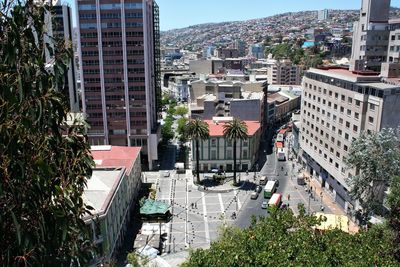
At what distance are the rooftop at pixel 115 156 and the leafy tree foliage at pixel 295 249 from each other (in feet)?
109

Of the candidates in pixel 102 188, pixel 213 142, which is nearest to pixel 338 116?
pixel 213 142

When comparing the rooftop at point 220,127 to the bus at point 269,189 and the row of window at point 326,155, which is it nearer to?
the row of window at point 326,155

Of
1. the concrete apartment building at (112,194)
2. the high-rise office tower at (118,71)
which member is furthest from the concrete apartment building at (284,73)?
the concrete apartment building at (112,194)

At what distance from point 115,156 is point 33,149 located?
54.4 metres

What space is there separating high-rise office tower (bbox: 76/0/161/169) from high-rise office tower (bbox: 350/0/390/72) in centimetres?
4217

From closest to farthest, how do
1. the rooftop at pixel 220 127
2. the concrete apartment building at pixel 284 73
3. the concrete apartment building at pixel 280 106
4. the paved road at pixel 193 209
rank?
the paved road at pixel 193 209, the rooftop at pixel 220 127, the concrete apartment building at pixel 280 106, the concrete apartment building at pixel 284 73

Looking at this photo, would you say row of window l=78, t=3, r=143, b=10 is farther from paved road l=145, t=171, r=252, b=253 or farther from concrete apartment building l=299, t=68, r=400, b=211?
concrete apartment building l=299, t=68, r=400, b=211

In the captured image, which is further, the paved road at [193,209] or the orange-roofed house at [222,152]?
the orange-roofed house at [222,152]

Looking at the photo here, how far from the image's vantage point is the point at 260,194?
63.9 m

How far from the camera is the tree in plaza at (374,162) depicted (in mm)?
43719

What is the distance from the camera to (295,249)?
22078 millimetres

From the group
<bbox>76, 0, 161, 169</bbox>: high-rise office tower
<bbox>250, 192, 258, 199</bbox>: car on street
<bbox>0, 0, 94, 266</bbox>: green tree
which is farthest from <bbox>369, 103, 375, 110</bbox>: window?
<bbox>0, 0, 94, 266</bbox>: green tree

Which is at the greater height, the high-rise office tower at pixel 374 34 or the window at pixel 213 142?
the high-rise office tower at pixel 374 34

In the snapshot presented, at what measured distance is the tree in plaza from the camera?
143 feet
